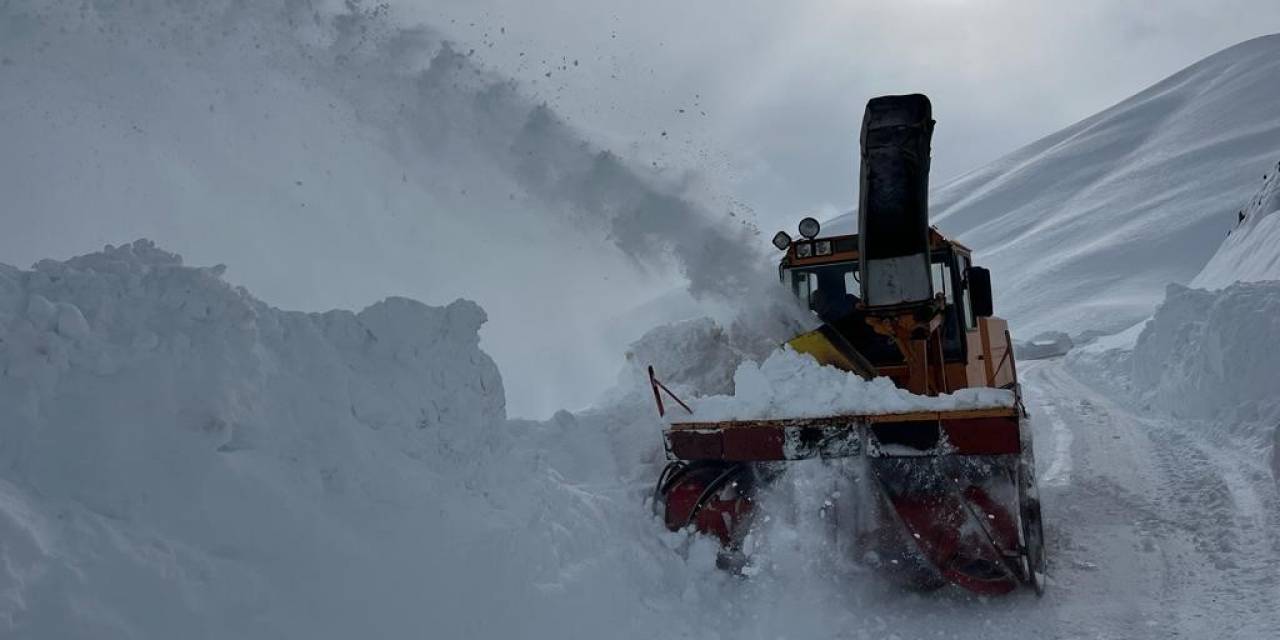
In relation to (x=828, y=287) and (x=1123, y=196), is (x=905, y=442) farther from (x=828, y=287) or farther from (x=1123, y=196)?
(x=1123, y=196)

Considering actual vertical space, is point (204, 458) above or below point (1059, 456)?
below

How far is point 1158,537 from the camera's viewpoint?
611 centimetres

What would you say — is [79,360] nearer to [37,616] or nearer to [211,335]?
[211,335]

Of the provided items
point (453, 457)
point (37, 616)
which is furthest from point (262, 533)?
point (453, 457)

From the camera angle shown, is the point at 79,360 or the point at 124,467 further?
the point at 79,360

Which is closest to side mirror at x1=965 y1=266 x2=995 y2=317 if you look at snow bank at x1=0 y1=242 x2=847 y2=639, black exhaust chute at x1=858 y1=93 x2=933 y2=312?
black exhaust chute at x1=858 y1=93 x2=933 y2=312

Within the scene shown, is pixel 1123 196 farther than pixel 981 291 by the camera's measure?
Yes

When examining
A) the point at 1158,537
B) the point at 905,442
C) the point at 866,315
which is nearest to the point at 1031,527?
the point at 905,442

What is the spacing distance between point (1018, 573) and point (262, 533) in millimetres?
4165

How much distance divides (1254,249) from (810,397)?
1865 cm

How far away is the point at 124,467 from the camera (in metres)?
3.78

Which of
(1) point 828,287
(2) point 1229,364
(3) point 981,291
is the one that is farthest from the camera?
(2) point 1229,364

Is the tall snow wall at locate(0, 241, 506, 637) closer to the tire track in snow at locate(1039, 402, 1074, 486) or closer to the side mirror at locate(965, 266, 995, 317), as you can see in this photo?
the side mirror at locate(965, 266, 995, 317)

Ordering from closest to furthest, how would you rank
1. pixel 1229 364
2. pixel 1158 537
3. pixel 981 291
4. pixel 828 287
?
pixel 1158 537 → pixel 981 291 → pixel 828 287 → pixel 1229 364
